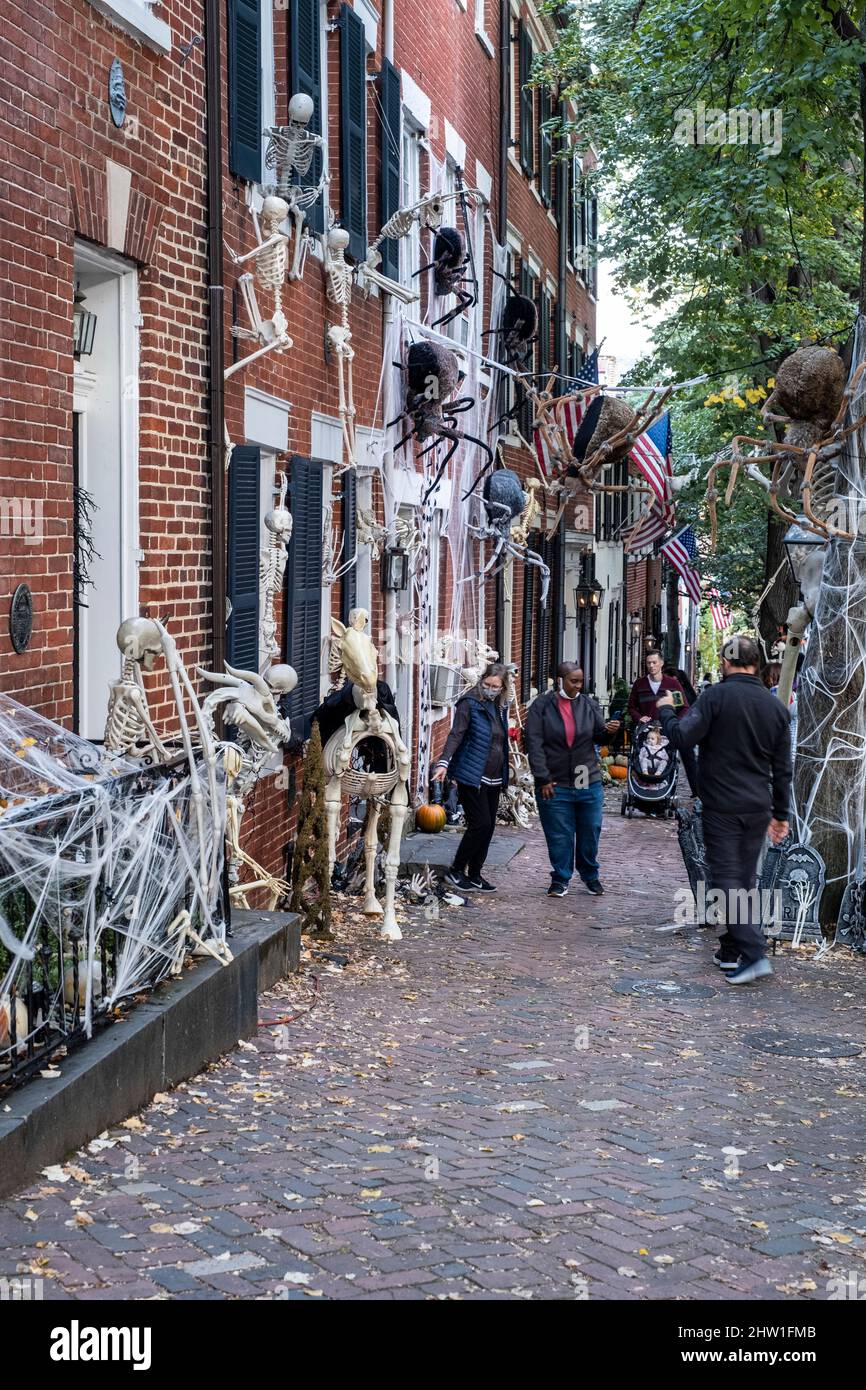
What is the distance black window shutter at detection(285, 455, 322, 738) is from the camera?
1109cm

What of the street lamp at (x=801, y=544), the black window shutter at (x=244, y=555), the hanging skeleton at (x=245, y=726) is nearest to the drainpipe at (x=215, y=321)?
the black window shutter at (x=244, y=555)

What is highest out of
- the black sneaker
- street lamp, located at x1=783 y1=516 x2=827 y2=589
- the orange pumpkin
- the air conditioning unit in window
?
street lamp, located at x1=783 y1=516 x2=827 y2=589

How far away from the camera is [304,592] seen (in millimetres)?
11523

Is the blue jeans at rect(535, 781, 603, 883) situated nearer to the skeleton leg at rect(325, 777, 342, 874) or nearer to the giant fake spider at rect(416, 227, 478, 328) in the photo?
the skeleton leg at rect(325, 777, 342, 874)

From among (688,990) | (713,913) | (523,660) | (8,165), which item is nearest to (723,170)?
(523,660)

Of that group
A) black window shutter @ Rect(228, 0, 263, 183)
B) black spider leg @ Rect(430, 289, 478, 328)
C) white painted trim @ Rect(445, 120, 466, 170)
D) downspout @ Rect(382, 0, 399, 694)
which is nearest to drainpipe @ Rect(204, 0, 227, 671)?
black window shutter @ Rect(228, 0, 263, 183)

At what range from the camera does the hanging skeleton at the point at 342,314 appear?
458 inches

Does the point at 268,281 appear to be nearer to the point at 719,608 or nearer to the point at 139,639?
the point at 139,639

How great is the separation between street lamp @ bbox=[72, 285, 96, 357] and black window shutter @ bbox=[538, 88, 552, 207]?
60.5ft

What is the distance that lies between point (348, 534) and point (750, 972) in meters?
5.12

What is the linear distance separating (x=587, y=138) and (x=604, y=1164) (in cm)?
1985

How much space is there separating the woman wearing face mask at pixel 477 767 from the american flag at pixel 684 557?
365 inches

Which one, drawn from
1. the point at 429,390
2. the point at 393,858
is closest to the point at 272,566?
the point at 393,858

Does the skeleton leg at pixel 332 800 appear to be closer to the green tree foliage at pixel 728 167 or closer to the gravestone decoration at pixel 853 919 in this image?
the gravestone decoration at pixel 853 919
